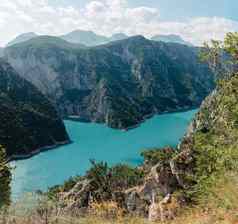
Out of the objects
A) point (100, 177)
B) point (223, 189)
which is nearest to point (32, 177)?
point (100, 177)

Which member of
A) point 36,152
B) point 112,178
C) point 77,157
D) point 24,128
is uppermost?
point 112,178

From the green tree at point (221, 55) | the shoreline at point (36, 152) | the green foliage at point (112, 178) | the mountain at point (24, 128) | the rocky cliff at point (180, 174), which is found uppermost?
the green tree at point (221, 55)

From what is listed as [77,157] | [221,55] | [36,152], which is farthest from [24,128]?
[221,55]

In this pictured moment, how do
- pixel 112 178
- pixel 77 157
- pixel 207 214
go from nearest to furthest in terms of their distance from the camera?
1. pixel 207 214
2. pixel 112 178
3. pixel 77 157

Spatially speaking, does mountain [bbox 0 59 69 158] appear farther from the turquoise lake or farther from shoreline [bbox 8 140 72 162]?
the turquoise lake

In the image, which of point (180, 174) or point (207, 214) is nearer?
point (207, 214)

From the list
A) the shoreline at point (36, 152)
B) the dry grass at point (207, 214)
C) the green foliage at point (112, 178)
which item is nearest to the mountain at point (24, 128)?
the shoreline at point (36, 152)

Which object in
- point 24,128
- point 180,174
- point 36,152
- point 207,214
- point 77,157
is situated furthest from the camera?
point 24,128

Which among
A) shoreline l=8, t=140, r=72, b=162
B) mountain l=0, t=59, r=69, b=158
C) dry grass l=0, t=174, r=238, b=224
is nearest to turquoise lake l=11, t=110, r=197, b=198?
shoreline l=8, t=140, r=72, b=162

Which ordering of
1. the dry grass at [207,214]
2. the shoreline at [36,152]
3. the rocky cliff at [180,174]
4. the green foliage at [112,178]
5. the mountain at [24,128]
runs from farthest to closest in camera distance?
the mountain at [24,128] → the shoreline at [36,152] → the green foliage at [112,178] → the rocky cliff at [180,174] → the dry grass at [207,214]

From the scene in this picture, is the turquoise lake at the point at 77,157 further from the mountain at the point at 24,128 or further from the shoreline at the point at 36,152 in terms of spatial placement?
the mountain at the point at 24,128

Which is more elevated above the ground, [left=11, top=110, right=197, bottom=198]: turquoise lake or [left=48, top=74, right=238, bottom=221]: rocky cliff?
[left=48, top=74, right=238, bottom=221]: rocky cliff

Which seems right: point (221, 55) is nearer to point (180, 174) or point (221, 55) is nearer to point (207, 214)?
point (207, 214)
